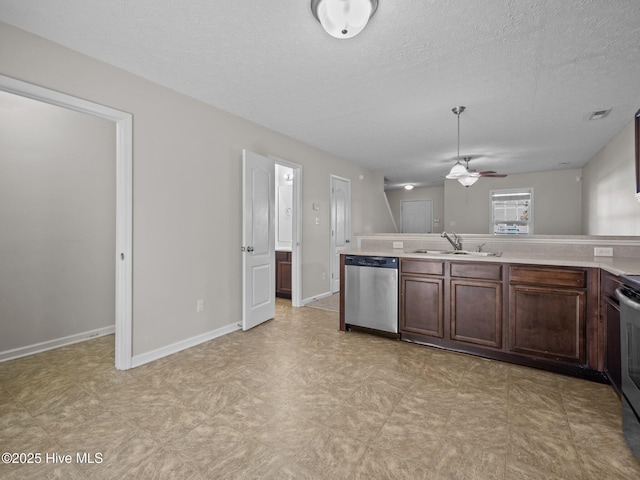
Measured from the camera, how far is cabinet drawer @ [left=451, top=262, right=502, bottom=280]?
2.67 m

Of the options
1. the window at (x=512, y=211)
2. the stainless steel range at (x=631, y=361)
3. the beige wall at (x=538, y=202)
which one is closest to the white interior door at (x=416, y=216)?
the beige wall at (x=538, y=202)

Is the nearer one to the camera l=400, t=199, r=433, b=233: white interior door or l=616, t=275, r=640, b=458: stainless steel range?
l=616, t=275, r=640, b=458: stainless steel range

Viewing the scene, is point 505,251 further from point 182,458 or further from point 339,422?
point 182,458

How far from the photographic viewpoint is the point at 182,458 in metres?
1.55

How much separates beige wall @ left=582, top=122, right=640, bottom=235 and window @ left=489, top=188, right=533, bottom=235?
4.23ft

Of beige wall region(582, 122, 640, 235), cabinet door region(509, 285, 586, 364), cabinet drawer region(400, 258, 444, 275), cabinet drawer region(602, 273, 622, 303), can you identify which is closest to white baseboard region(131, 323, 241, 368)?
cabinet drawer region(400, 258, 444, 275)

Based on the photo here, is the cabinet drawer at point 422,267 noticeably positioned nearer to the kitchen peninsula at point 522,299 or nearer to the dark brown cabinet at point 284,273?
the kitchen peninsula at point 522,299

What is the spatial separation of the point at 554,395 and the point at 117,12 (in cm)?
380

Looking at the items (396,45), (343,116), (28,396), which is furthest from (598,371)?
(28,396)

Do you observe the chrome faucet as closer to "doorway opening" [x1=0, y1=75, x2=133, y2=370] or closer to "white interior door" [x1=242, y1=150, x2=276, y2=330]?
"white interior door" [x1=242, y1=150, x2=276, y2=330]

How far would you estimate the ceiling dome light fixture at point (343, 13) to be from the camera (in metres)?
1.73

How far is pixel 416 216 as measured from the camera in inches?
387

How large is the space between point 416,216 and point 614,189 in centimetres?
545

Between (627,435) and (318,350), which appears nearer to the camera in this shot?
(627,435)
